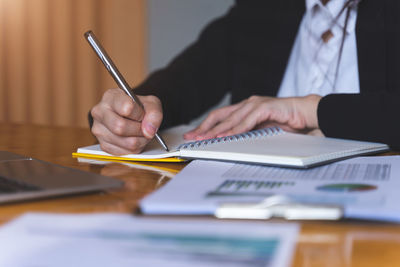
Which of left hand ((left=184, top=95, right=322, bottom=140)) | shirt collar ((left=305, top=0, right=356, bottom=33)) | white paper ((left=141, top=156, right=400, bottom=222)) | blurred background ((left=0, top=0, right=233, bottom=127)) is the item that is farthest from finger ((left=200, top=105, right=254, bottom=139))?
blurred background ((left=0, top=0, right=233, bottom=127))

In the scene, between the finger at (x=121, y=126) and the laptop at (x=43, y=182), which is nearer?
the laptop at (x=43, y=182)

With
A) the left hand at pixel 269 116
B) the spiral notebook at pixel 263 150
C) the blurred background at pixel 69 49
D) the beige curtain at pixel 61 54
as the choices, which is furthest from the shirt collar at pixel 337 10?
the beige curtain at pixel 61 54

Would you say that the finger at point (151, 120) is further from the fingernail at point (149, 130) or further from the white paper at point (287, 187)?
the white paper at point (287, 187)

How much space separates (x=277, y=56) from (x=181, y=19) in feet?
5.43

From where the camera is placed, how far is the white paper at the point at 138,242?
1.19 ft

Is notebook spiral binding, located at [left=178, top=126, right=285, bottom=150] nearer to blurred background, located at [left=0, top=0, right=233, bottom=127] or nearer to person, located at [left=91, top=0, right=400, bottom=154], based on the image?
person, located at [left=91, top=0, right=400, bottom=154]

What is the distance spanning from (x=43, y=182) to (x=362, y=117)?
1.93ft

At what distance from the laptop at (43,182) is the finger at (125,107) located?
168 mm

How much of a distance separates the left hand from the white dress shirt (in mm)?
333

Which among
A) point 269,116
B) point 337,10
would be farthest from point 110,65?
point 337,10

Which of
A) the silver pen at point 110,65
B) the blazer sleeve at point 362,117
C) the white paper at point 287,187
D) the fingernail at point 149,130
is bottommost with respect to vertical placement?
the blazer sleeve at point 362,117

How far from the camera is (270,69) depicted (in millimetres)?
1532

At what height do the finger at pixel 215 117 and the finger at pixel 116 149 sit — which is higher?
the finger at pixel 116 149

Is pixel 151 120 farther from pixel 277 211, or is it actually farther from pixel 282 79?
pixel 282 79
